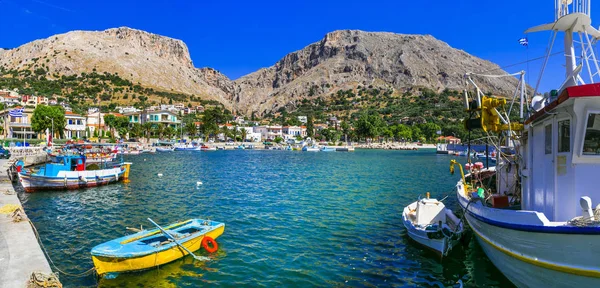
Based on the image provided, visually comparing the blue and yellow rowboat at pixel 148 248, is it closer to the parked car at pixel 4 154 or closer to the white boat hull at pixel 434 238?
the white boat hull at pixel 434 238

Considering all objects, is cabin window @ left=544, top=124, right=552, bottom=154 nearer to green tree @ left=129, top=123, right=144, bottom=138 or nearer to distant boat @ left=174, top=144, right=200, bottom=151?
distant boat @ left=174, top=144, right=200, bottom=151

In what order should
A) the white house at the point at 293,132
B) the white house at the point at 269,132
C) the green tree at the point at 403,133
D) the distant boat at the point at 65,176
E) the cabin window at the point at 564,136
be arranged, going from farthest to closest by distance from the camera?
the white house at the point at 293,132 → the white house at the point at 269,132 → the green tree at the point at 403,133 → the distant boat at the point at 65,176 → the cabin window at the point at 564,136

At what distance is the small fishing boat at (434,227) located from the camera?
14.8 meters

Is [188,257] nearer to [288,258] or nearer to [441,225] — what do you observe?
[288,258]

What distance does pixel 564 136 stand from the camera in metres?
9.40

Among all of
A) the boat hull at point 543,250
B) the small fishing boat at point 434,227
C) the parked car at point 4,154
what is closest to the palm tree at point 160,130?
the parked car at point 4,154

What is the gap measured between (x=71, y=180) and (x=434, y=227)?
30408mm

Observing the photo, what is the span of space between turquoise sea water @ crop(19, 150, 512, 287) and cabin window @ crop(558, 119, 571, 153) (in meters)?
5.20

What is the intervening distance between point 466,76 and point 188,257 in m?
12.9

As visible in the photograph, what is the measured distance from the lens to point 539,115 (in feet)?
34.1

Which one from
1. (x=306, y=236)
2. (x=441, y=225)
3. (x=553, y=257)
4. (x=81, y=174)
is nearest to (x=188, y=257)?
(x=306, y=236)

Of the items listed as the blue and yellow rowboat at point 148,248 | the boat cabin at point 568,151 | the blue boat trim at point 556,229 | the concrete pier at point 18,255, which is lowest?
the blue and yellow rowboat at point 148,248

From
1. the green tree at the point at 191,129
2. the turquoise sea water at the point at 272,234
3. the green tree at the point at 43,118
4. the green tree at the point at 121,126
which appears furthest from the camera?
the green tree at the point at 191,129

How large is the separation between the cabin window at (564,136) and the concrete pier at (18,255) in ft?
45.3
